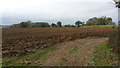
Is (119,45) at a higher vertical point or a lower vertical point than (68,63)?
higher

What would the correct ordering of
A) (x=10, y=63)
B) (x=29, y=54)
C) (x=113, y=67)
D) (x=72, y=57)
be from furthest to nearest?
(x=29, y=54), (x=72, y=57), (x=10, y=63), (x=113, y=67)

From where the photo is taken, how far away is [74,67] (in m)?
3.64

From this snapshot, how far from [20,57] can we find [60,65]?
172cm

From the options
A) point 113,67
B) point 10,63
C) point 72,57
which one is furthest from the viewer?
point 72,57

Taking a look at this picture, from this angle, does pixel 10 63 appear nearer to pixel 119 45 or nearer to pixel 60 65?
pixel 60 65

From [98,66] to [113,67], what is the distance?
1.45 feet

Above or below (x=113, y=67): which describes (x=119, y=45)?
above

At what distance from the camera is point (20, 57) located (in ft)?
14.7

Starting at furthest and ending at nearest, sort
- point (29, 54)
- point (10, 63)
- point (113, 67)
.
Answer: point (29, 54) < point (10, 63) < point (113, 67)

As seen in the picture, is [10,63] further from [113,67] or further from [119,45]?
[119,45]

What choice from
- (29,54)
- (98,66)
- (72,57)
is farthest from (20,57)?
(98,66)

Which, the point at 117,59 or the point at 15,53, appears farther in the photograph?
the point at 15,53

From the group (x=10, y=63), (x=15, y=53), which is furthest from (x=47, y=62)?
(x=15, y=53)

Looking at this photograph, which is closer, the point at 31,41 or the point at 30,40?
the point at 31,41
